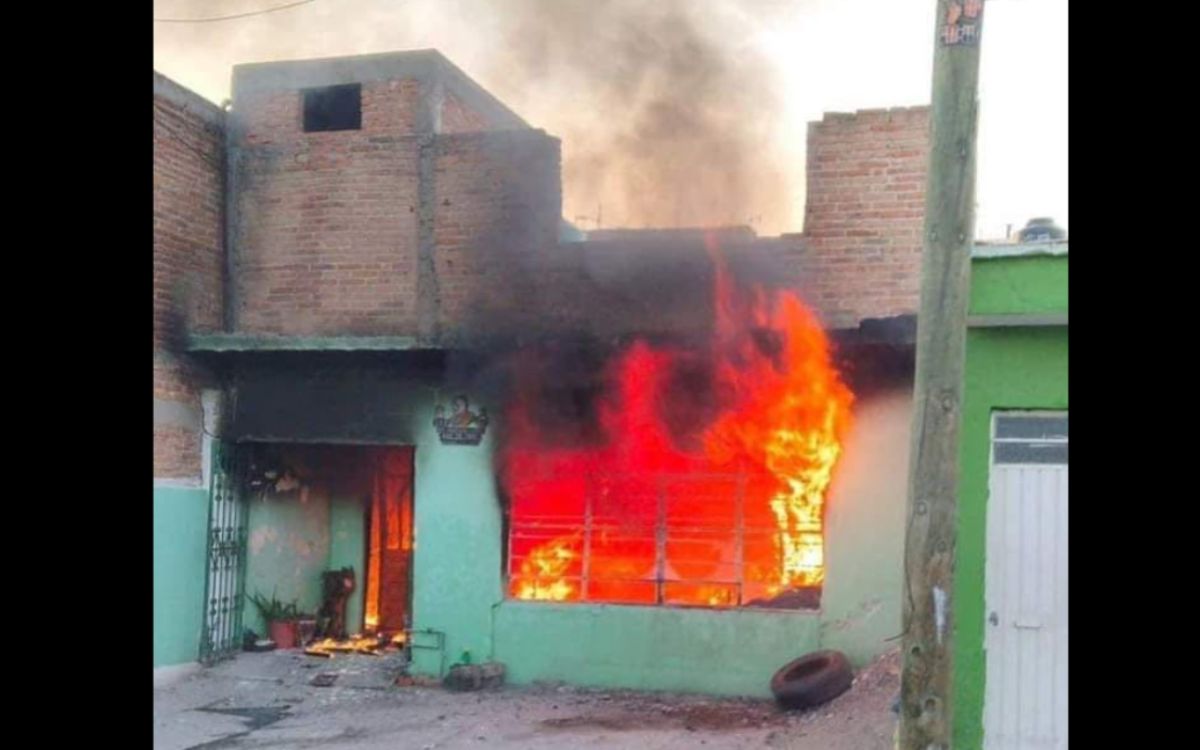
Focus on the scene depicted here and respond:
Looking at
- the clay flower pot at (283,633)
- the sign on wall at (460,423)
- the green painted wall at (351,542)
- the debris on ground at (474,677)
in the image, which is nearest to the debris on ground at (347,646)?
the clay flower pot at (283,633)

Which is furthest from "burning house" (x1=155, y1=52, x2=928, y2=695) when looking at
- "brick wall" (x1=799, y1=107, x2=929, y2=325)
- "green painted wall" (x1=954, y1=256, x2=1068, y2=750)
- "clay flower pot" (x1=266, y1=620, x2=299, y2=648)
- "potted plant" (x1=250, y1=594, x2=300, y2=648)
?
"green painted wall" (x1=954, y1=256, x2=1068, y2=750)

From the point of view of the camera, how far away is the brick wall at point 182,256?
13.8 metres

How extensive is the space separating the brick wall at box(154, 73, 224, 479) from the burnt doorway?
2817 millimetres

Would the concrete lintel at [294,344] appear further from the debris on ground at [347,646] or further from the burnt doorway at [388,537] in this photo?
the debris on ground at [347,646]

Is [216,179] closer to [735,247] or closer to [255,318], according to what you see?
[255,318]

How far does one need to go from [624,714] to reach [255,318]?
7.37 meters

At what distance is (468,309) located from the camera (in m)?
14.6

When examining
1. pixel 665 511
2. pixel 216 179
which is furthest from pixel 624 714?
pixel 216 179

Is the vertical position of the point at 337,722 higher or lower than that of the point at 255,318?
lower

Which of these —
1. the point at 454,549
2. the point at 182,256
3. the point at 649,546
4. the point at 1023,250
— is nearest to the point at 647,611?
the point at 649,546

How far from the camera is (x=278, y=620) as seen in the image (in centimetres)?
1505

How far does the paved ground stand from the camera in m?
10.3

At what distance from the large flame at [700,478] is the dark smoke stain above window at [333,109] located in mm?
5630
